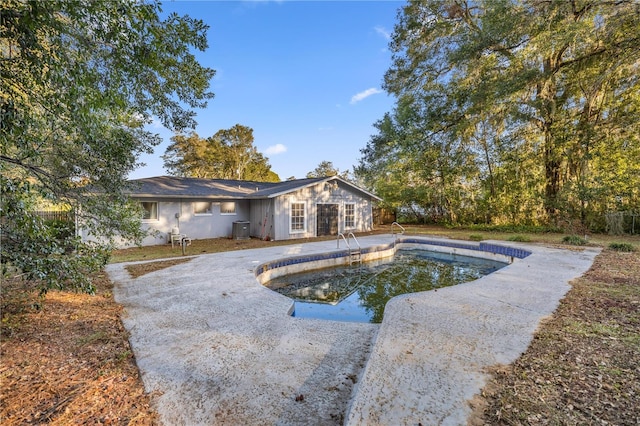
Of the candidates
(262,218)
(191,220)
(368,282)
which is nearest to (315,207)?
(262,218)

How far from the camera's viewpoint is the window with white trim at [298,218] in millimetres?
12930

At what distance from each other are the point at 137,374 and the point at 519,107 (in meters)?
17.1

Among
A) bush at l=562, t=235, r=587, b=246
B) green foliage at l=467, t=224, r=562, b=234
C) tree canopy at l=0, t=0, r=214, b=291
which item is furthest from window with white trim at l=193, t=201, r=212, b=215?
bush at l=562, t=235, r=587, b=246

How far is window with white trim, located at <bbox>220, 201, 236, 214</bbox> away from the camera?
43.0 feet

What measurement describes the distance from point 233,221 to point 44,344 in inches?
411

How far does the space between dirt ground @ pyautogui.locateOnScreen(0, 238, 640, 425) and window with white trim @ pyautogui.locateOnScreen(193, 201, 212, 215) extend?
325 inches

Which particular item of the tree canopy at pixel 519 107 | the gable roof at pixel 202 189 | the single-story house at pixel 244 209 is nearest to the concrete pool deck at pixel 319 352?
the gable roof at pixel 202 189

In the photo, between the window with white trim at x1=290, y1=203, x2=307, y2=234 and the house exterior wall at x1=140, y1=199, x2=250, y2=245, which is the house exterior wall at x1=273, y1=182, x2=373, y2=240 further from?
the house exterior wall at x1=140, y1=199, x2=250, y2=245

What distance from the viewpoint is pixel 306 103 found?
16.7 m

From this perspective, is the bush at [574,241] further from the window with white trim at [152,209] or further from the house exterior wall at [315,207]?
the window with white trim at [152,209]

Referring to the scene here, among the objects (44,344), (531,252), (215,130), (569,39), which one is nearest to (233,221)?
(44,344)

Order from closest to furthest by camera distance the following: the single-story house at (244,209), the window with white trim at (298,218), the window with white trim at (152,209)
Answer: the window with white trim at (152,209)
the single-story house at (244,209)
the window with white trim at (298,218)

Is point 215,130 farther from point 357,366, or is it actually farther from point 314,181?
point 357,366

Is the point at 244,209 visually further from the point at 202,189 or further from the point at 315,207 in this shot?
the point at 315,207
